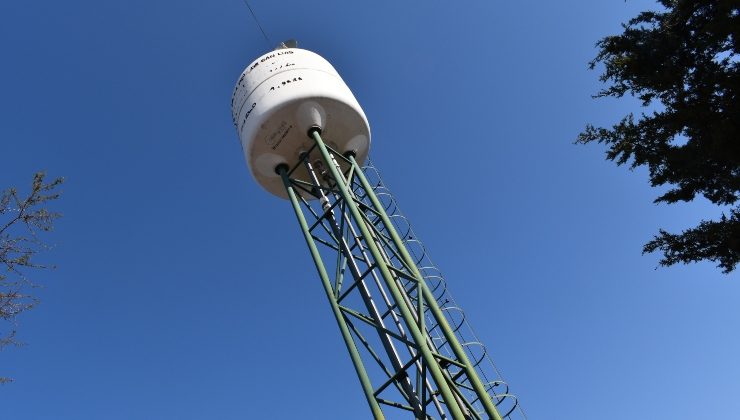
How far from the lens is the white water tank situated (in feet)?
36.8

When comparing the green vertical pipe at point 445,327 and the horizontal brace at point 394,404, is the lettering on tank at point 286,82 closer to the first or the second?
the green vertical pipe at point 445,327

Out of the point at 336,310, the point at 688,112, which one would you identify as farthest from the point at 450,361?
the point at 688,112

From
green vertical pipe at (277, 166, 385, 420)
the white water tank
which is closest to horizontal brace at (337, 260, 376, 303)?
green vertical pipe at (277, 166, 385, 420)

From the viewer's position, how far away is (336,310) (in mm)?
9211

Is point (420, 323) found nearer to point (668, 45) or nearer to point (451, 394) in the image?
point (451, 394)

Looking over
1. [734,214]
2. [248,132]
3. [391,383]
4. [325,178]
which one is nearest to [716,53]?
[734,214]

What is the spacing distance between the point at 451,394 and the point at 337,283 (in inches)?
119

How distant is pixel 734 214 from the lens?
7602 mm

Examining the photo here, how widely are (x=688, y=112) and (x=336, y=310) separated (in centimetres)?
576

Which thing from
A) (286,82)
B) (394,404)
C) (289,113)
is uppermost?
(286,82)

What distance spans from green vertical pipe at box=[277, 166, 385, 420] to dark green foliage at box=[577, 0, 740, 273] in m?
4.54

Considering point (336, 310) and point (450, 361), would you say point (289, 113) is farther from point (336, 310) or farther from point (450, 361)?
point (450, 361)

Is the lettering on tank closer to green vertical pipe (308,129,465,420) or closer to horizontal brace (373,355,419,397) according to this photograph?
green vertical pipe (308,129,465,420)

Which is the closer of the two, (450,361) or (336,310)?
(450,361)
